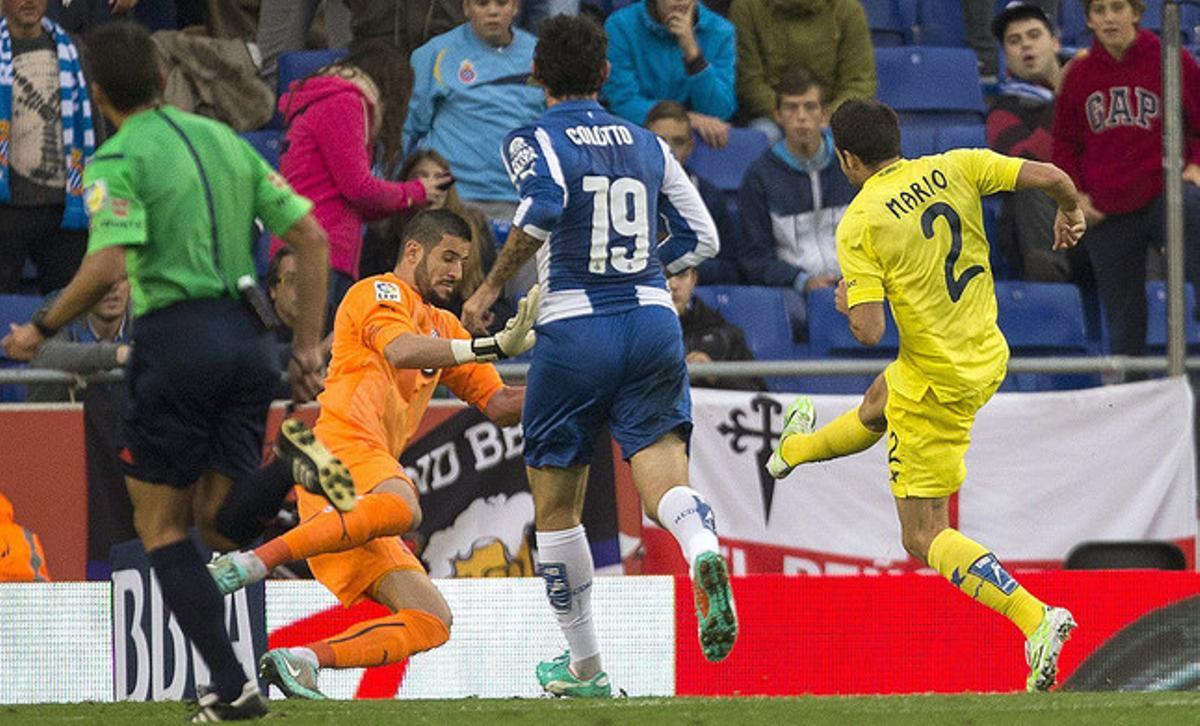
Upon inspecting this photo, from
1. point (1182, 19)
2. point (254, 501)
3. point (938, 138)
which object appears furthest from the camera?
point (1182, 19)

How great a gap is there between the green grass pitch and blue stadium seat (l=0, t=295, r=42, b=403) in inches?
137

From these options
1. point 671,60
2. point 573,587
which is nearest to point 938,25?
point 671,60

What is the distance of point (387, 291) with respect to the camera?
27.9 feet

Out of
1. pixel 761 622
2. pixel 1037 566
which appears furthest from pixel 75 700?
pixel 1037 566

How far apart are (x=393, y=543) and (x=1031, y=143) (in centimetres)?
549

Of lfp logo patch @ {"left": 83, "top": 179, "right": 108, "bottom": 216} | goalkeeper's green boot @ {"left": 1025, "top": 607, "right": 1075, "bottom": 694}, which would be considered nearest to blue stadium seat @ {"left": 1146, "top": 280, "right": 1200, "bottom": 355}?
goalkeeper's green boot @ {"left": 1025, "top": 607, "right": 1075, "bottom": 694}

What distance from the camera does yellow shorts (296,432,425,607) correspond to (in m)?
8.41

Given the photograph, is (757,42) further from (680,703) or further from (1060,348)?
(680,703)

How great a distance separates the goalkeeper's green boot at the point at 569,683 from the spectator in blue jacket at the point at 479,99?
13.6 ft

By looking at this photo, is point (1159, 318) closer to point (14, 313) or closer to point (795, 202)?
point (795, 202)

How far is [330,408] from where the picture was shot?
28.1 feet

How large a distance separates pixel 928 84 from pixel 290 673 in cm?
729

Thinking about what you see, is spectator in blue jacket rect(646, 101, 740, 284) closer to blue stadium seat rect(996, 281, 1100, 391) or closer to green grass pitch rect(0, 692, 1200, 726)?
blue stadium seat rect(996, 281, 1100, 391)

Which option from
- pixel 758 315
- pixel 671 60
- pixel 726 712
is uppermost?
pixel 671 60
